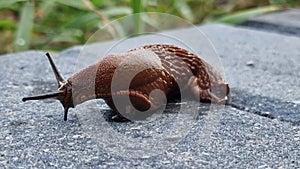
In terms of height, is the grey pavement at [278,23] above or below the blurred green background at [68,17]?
below

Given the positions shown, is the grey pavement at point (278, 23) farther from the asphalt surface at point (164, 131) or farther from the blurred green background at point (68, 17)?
the asphalt surface at point (164, 131)

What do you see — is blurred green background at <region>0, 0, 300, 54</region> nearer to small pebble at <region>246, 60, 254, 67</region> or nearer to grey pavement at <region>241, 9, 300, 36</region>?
grey pavement at <region>241, 9, 300, 36</region>

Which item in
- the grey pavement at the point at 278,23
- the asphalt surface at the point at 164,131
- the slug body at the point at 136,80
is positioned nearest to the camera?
the asphalt surface at the point at 164,131

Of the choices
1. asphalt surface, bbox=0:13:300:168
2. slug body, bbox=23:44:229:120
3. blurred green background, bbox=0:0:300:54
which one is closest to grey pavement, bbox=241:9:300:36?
blurred green background, bbox=0:0:300:54

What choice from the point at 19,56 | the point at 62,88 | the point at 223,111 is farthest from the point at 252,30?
the point at 62,88

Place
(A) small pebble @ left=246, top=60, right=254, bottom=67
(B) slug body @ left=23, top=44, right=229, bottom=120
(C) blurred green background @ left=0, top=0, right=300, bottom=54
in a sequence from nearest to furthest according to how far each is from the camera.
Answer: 1. (B) slug body @ left=23, top=44, right=229, bottom=120
2. (A) small pebble @ left=246, top=60, right=254, bottom=67
3. (C) blurred green background @ left=0, top=0, right=300, bottom=54

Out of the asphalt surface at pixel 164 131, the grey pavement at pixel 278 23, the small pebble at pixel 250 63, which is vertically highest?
the asphalt surface at pixel 164 131

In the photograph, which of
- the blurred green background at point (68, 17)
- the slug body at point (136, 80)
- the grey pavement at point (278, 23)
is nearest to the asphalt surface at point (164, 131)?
the slug body at point (136, 80)
